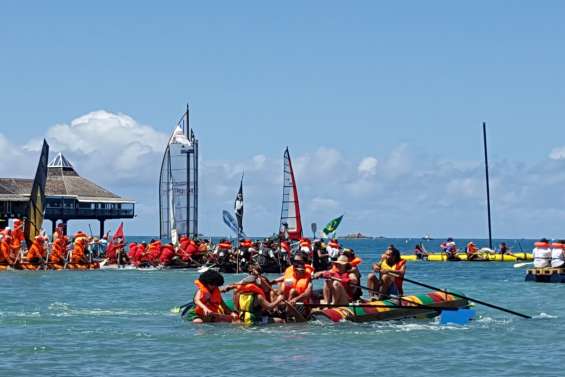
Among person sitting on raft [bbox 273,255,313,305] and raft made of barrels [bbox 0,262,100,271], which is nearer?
person sitting on raft [bbox 273,255,313,305]

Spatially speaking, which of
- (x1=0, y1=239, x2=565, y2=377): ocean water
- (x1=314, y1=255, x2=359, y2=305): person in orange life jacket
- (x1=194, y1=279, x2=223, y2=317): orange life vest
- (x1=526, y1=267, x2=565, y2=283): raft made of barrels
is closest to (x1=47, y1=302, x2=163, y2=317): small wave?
(x1=0, y1=239, x2=565, y2=377): ocean water

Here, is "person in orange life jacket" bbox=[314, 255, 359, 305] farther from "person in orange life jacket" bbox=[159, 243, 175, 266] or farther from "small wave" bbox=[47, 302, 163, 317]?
"person in orange life jacket" bbox=[159, 243, 175, 266]

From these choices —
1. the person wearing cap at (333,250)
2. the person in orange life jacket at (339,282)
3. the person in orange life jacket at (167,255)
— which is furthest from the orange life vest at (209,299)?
the person in orange life jacket at (167,255)

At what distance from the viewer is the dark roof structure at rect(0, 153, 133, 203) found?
74.4 metres

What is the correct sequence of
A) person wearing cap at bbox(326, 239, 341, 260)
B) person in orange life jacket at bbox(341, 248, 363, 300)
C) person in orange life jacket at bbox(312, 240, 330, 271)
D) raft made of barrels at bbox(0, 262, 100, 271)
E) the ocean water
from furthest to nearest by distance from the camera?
raft made of barrels at bbox(0, 262, 100, 271), person wearing cap at bbox(326, 239, 341, 260), person in orange life jacket at bbox(312, 240, 330, 271), person in orange life jacket at bbox(341, 248, 363, 300), the ocean water

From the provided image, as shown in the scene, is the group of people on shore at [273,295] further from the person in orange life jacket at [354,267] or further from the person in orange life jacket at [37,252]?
the person in orange life jacket at [37,252]

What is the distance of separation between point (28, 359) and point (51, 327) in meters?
4.47

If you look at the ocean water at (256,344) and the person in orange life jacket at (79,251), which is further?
the person in orange life jacket at (79,251)

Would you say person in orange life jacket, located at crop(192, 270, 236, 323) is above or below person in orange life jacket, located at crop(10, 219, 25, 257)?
below

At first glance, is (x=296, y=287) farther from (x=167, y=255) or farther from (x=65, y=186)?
(x=65, y=186)

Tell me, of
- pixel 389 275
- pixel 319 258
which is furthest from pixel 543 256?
pixel 389 275

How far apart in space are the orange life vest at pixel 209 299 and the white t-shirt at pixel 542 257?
18166mm

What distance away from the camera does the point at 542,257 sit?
37125 millimetres

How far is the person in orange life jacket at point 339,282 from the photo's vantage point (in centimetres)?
2228
